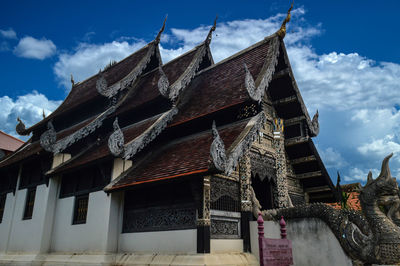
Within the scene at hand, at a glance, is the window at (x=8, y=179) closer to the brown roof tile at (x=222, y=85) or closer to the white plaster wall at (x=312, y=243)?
Answer: the brown roof tile at (x=222, y=85)

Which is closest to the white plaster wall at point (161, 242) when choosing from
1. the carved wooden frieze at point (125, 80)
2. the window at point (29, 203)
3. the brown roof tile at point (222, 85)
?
the brown roof tile at point (222, 85)

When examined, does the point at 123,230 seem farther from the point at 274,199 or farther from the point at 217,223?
the point at 274,199

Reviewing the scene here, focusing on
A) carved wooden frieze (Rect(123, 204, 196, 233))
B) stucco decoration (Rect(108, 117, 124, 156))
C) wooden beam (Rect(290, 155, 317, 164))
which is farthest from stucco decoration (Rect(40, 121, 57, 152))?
wooden beam (Rect(290, 155, 317, 164))

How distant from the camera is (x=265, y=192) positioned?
1044 cm

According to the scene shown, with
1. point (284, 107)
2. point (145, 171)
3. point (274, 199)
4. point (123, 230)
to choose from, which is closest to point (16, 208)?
point (123, 230)

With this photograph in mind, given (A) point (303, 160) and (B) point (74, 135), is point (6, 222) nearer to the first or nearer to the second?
(B) point (74, 135)

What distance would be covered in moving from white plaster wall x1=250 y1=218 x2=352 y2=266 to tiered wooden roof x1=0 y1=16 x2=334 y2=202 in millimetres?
2288

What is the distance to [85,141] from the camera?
11.7m

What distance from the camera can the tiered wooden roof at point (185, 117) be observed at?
830 centimetres

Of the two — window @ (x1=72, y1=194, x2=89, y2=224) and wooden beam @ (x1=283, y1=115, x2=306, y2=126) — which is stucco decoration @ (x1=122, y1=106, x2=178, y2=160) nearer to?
window @ (x1=72, y1=194, x2=89, y2=224)

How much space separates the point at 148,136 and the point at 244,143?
2.89m

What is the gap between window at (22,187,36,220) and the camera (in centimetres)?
1162

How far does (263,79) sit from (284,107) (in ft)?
7.92

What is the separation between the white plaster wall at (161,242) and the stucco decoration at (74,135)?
3.64 m
